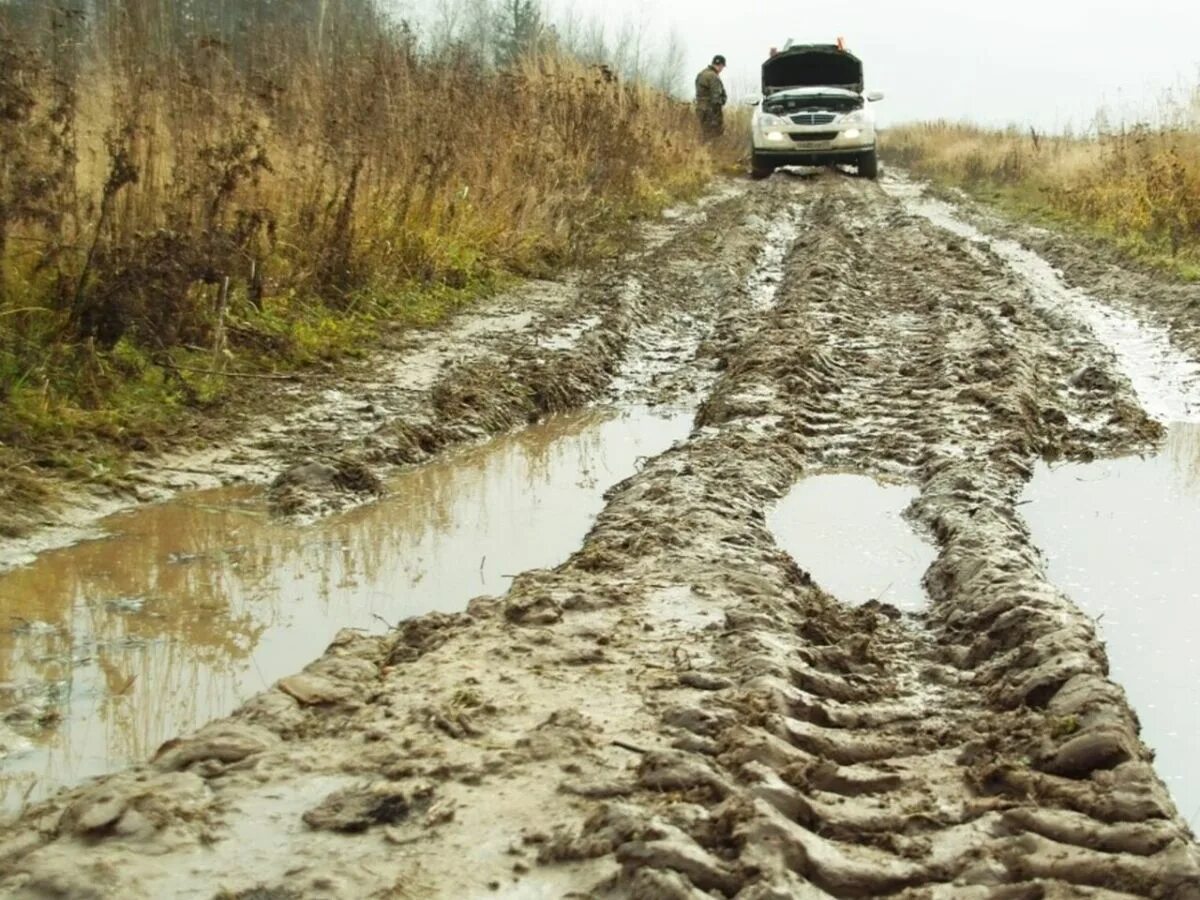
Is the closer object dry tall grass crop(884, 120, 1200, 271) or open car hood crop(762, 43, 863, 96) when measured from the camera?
dry tall grass crop(884, 120, 1200, 271)

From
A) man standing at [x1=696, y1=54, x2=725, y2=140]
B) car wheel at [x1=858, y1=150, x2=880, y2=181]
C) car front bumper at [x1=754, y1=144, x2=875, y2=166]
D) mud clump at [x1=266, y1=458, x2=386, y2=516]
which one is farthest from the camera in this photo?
man standing at [x1=696, y1=54, x2=725, y2=140]

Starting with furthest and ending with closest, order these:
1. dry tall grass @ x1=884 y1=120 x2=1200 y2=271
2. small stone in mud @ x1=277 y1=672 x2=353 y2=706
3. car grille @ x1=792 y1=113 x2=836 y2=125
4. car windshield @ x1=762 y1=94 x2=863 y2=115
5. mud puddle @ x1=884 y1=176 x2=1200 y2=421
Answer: car windshield @ x1=762 y1=94 x2=863 y2=115, car grille @ x1=792 y1=113 x2=836 y2=125, dry tall grass @ x1=884 y1=120 x2=1200 y2=271, mud puddle @ x1=884 y1=176 x2=1200 y2=421, small stone in mud @ x1=277 y1=672 x2=353 y2=706

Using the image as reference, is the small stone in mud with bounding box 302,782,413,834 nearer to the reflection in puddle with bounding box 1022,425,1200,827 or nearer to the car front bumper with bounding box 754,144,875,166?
the reflection in puddle with bounding box 1022,425,1200,827

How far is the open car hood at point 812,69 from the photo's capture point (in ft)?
69.5

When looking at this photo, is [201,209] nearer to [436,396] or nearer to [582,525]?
[436,396]

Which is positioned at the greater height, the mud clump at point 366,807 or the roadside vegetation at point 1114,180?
the roadside vegetation at point 1114,180

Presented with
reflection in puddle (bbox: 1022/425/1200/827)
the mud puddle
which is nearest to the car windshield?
the mud puddle

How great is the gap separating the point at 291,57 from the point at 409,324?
2.70 metres

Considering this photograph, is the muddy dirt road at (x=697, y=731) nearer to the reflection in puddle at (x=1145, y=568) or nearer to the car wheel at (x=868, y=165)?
the reflection in puddle at (x=1145, y=568)

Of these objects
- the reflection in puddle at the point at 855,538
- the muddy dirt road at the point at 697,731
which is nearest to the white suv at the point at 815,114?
the muddy dirt road at the point at 697,731

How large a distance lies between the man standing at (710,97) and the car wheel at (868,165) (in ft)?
14.0

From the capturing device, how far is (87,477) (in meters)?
4.73

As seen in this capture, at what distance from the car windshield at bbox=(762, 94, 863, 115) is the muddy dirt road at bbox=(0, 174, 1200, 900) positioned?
15432mm

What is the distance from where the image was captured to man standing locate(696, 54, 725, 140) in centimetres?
2428
